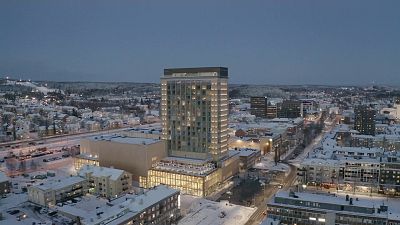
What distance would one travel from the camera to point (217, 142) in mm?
64000

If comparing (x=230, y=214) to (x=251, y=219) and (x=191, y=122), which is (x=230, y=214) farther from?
(x=191, y=122)

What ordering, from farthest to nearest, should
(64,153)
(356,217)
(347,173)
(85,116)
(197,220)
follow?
1. (85,116)
2. (64,153)
3. (347,173)
4. (197,220)
5. (356,217)

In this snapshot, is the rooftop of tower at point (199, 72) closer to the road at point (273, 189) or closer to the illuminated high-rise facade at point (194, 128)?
the illuminated high-rise facade at point (194, 128)

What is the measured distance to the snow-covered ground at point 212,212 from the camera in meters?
45.7

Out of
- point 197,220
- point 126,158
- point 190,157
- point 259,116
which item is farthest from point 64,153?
point 259,116

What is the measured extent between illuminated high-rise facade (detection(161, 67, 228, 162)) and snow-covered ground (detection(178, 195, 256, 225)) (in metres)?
12.6

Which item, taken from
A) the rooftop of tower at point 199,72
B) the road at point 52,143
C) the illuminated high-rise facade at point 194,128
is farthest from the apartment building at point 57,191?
the road at point 52,143

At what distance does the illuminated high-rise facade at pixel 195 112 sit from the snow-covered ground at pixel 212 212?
12.6 m

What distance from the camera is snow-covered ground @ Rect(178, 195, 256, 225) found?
150 ft

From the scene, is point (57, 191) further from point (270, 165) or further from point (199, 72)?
point (270, 165)

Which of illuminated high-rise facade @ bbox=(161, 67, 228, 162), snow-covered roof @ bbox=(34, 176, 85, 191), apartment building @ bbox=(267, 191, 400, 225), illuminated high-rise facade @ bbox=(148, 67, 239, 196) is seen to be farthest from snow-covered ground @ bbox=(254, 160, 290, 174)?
snow-covered roof @ bbox=(34, 176, 85, 191)

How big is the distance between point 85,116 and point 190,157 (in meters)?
101

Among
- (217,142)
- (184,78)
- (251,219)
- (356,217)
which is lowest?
(251,219)

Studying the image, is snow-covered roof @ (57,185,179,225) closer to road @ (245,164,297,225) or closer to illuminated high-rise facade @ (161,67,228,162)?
road @ (245,164,297,225)
